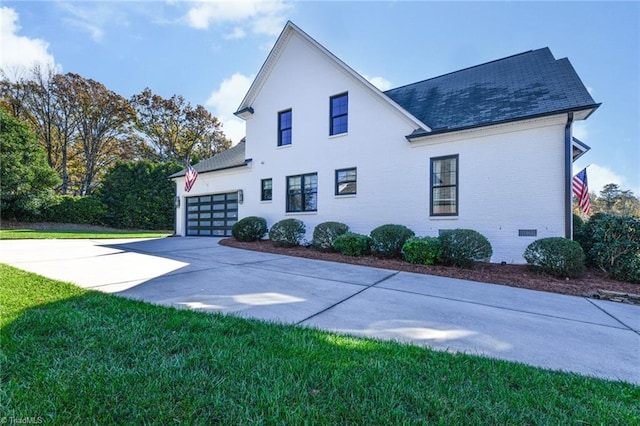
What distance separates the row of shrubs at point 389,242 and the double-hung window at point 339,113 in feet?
12.6

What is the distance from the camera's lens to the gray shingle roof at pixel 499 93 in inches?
317

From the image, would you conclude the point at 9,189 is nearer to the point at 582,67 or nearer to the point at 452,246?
the point at 452,246

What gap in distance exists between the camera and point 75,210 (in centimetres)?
1920

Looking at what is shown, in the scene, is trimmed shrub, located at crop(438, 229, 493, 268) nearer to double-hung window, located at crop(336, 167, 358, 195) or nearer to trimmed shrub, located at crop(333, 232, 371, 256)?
trimmed shrub, located at crop(333, 232, 371, 256)

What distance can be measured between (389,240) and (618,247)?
4999mm

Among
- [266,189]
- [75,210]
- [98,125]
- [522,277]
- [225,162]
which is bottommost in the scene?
[522,277]

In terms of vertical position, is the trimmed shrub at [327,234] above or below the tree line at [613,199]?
below

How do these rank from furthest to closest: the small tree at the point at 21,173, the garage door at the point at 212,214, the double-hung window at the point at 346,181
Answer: the small tree at the point at 21,173 < the garage door at the point at 212,214 < the double-hung window at the point at 346,181

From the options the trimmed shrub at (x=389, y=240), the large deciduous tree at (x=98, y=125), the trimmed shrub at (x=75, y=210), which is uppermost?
the large deciduous tree at (x=98, y=125)

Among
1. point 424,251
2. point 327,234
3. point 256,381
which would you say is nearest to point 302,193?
point 327,234

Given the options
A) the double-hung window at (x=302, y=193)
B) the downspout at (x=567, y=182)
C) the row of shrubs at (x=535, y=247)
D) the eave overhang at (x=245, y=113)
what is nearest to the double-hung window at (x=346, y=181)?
the double-hung window at (x=302, y=193)

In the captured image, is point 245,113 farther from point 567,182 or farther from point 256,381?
point 256,381

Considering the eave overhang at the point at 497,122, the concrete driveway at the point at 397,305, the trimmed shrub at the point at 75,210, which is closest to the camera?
the concrete driveway at the point at 397,305

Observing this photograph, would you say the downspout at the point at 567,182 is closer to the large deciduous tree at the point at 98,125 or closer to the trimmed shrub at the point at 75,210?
the trimmed shrub at the point at 75,210
